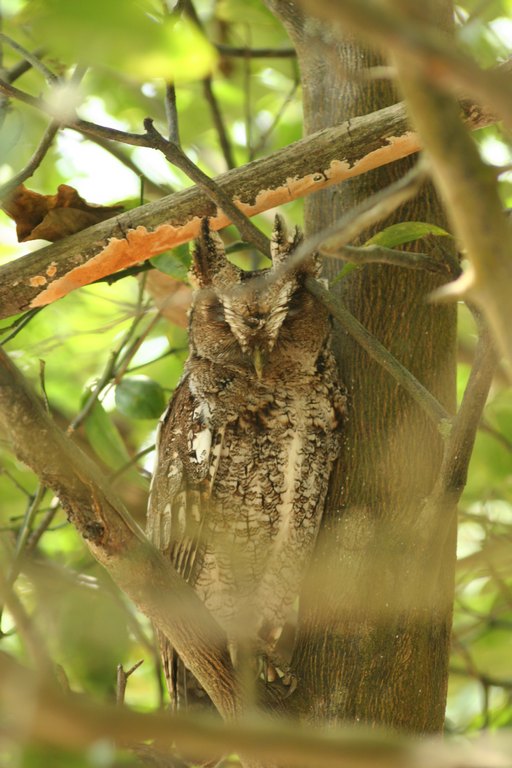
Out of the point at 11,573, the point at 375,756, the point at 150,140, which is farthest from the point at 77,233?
the point at 375,756

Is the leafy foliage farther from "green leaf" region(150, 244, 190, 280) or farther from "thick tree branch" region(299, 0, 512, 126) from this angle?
"thick tree branch" region(299, 0, 512, 126)

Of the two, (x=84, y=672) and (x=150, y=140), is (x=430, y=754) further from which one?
(x=84, y=672)

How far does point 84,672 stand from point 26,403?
1.35 meters

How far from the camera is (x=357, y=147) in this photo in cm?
185

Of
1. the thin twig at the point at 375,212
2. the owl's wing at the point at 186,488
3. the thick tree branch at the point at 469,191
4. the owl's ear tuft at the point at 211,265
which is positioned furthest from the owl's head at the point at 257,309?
the thick tree branch at the point at 469,191

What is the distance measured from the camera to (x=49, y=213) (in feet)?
6.31

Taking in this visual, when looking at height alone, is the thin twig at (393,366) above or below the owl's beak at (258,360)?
below

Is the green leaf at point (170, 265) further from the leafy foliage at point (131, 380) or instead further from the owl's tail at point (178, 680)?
the owl's tail at point (178, 680)

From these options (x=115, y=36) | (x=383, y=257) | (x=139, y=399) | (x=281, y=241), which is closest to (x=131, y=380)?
(x=139, y=399)

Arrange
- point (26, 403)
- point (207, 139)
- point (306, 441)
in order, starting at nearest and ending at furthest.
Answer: point (26, 403) → point (306, 441) → point (207, 139)

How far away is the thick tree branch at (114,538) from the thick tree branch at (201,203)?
0.57 meters

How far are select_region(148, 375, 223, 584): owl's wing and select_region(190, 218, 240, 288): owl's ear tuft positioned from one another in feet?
1.04

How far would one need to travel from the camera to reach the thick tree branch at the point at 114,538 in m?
1.23

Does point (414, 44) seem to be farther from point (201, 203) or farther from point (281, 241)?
point (281, 241)
